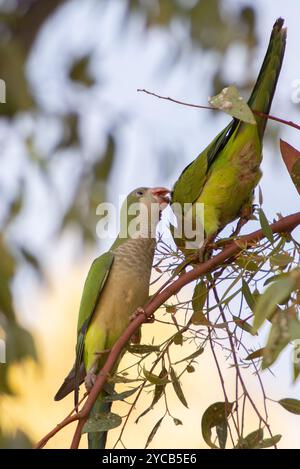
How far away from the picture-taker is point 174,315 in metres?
1.23

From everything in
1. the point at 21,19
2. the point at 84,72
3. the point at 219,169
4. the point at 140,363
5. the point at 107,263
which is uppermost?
the point at 21,19

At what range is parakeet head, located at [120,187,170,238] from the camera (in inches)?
78.7

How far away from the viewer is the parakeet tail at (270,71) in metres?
1.44

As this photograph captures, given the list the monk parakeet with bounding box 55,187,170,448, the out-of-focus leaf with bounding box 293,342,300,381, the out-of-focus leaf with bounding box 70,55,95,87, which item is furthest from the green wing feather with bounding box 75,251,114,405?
the out-of-focus leaf with bounding box 70,55,95,87

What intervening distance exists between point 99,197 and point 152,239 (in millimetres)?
2374

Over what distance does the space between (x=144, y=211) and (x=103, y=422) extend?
90 centimetres

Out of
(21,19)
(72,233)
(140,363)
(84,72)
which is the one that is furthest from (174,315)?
(21,19)

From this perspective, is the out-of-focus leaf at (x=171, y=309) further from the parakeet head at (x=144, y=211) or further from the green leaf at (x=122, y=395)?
the parakeet head at (x=144, y=211)

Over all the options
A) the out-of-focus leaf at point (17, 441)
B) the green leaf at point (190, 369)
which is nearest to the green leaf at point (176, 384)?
the green leaf at point (190, 369)

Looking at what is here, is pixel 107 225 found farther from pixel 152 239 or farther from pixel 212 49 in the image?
pixel 212 49

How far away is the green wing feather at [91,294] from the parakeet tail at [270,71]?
0.56 m

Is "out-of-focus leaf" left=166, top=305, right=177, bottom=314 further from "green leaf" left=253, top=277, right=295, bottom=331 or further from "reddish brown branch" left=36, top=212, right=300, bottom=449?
"green leaf" left=253, top=277, right=295, bottom=331

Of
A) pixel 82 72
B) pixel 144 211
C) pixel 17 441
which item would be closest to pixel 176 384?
pixel 144 211

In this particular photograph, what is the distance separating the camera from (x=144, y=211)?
2.02m
